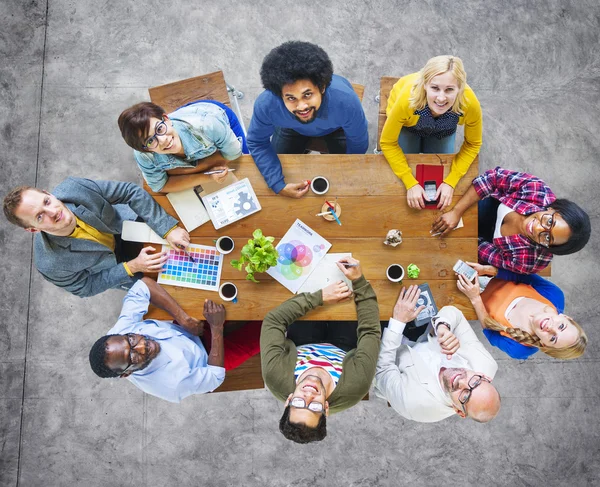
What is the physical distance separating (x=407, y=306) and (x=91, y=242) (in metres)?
1.72

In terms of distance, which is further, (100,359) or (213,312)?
(213,312)

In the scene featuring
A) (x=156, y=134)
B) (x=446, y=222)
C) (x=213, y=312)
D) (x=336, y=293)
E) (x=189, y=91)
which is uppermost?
(x=189, y=91)

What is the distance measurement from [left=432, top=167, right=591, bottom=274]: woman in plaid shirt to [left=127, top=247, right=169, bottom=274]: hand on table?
147cm

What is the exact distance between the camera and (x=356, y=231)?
236 cm

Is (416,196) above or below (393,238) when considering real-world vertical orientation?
above

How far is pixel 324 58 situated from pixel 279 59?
199mm

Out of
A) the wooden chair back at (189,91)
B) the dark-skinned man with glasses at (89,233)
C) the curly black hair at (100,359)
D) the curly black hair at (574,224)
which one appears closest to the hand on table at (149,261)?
the dark-skinned man with glasses at (89,233)

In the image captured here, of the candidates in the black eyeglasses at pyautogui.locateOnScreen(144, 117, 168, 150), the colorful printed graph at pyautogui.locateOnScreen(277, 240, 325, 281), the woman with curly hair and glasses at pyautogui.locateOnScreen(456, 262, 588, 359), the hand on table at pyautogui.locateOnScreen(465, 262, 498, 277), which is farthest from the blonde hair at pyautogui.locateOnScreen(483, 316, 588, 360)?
the black eyeglasses at pyautogui.locateOnScreen(144, 117, 168, 150)

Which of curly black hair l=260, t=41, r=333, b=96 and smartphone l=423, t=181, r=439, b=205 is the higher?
curly black hair l=260, t=41, r=333, b=96

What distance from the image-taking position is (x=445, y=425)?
3.22m

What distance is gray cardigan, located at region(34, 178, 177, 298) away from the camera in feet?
7.47

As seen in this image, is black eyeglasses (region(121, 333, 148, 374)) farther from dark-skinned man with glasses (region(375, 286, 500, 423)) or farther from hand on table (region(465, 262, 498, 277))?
hand on table (region(465, 262, 498, 277))

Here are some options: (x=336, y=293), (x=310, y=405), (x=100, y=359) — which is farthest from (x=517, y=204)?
(x=100, y=359)

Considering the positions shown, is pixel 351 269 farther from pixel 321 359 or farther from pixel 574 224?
pixel 574 224
